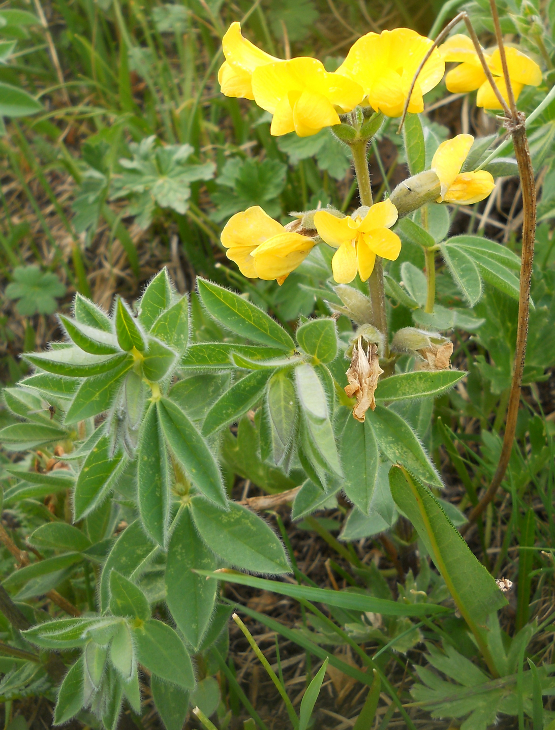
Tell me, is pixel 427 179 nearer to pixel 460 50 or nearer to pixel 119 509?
pixel 460 50

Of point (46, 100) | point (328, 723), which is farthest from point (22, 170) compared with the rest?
point (328, 723)

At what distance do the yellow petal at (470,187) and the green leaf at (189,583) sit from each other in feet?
3.05

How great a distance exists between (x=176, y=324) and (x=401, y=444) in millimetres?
553

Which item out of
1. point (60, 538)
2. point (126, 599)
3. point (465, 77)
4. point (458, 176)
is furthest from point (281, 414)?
point (465, 77)

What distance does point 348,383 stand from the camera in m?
1.49

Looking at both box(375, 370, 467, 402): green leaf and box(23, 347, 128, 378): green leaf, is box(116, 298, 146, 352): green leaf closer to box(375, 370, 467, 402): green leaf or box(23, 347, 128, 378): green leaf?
box(23, 347, 128, 378): green leaf

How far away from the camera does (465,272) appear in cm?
157

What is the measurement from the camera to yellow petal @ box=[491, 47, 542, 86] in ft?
5.34

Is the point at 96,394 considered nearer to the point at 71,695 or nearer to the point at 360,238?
the point at 360,238

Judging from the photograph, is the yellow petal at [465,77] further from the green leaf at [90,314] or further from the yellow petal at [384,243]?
the green leaf at [90,314]

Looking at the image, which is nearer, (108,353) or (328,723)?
(108,353)

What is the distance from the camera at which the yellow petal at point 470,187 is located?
1.36 m

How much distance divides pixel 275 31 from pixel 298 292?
1570 mm

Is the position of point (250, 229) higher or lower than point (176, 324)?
higher
